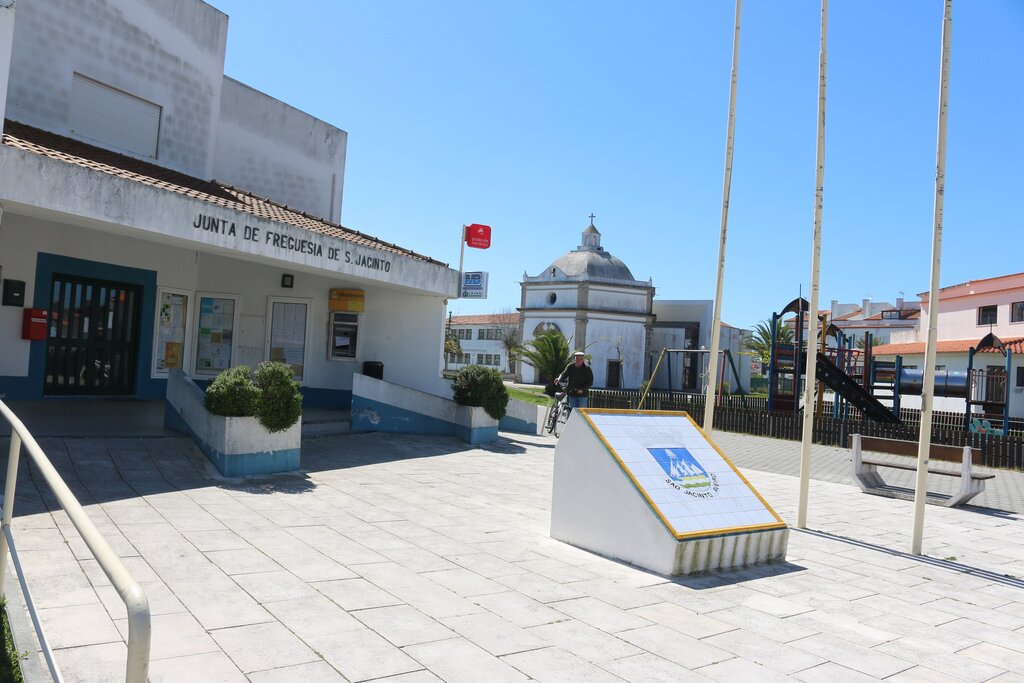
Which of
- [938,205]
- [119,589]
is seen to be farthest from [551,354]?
[119,589]

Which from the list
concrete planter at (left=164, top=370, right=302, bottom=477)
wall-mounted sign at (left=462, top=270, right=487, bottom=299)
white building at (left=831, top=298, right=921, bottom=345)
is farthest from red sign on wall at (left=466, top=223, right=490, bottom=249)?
white building at (left=831, top=298, right=921, bottom=345)

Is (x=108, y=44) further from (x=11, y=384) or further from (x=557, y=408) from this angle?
(x=557, y=408)

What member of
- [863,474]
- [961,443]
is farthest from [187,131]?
[961,443]

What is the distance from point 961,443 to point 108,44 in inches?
747

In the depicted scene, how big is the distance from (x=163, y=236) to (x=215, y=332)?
620cm

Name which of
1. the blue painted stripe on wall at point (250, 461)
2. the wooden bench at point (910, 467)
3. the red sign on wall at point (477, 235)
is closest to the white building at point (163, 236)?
the red sign on wall at point (477, 235)

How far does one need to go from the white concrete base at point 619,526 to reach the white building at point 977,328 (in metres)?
29.6

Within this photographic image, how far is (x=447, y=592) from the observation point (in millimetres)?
5203

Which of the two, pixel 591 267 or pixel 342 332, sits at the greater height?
pixel 591 267

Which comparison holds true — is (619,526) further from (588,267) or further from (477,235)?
(588,267)

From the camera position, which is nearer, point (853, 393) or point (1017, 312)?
point (853, 393)

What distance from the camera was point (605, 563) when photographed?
20.8 ft

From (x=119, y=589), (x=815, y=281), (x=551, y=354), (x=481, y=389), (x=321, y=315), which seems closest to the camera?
(x=119, y=589)

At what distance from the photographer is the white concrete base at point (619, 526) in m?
6.07
